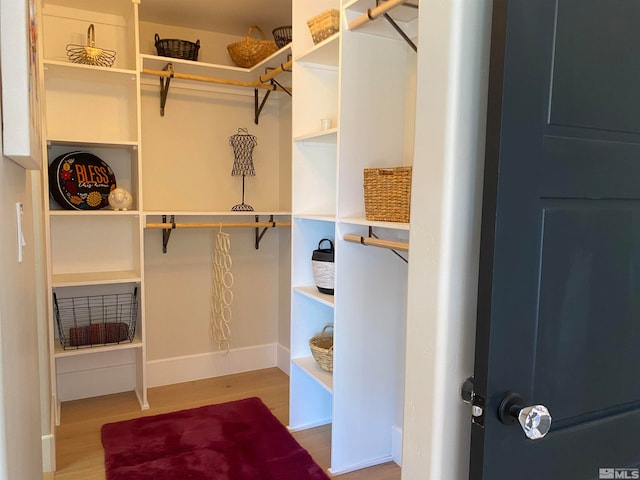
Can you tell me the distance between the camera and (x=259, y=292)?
3672 mm

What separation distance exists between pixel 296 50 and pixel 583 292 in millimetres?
1974

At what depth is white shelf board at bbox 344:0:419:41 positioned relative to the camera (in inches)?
80.7

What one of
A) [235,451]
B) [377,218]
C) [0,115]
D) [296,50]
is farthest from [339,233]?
[0,115]

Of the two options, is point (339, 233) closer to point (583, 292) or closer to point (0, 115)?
point (583, 292)

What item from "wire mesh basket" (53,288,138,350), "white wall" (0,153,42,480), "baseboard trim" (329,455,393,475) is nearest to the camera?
"white wall" (0,153,42,480)

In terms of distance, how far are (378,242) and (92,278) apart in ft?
5.89

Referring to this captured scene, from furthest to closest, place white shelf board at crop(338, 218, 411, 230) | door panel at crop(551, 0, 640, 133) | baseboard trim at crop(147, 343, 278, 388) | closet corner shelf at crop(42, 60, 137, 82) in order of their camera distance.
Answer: baseboard trim at crop(147, 343, 278, 388) < closet corner shelf at crop(42, 60, 137, 82) < white shelf board at crop(338, 218, 411, 230) < door panel at crop(551, 0, 640, 133)

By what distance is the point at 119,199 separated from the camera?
2879mm

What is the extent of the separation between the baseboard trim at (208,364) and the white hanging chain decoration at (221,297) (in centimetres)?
9

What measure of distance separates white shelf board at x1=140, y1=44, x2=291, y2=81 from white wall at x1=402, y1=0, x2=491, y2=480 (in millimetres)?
1956

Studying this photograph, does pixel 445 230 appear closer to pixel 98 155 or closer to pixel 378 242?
pixel 378 242

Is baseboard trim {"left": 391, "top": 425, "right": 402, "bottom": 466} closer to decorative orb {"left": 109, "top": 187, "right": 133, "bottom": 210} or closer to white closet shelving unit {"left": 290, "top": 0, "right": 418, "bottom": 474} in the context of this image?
white closet shelving unit {"left": 290, "top": 0, "right": 418, "bottom": 474}

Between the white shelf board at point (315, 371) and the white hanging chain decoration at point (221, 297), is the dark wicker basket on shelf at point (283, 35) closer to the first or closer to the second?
the white hanging chain decoration at point (221, 297)

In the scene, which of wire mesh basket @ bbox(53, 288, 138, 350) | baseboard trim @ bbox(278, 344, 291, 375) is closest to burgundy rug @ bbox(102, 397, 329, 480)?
wire mesh basket @ bbox(53, 288, 138, 350)
